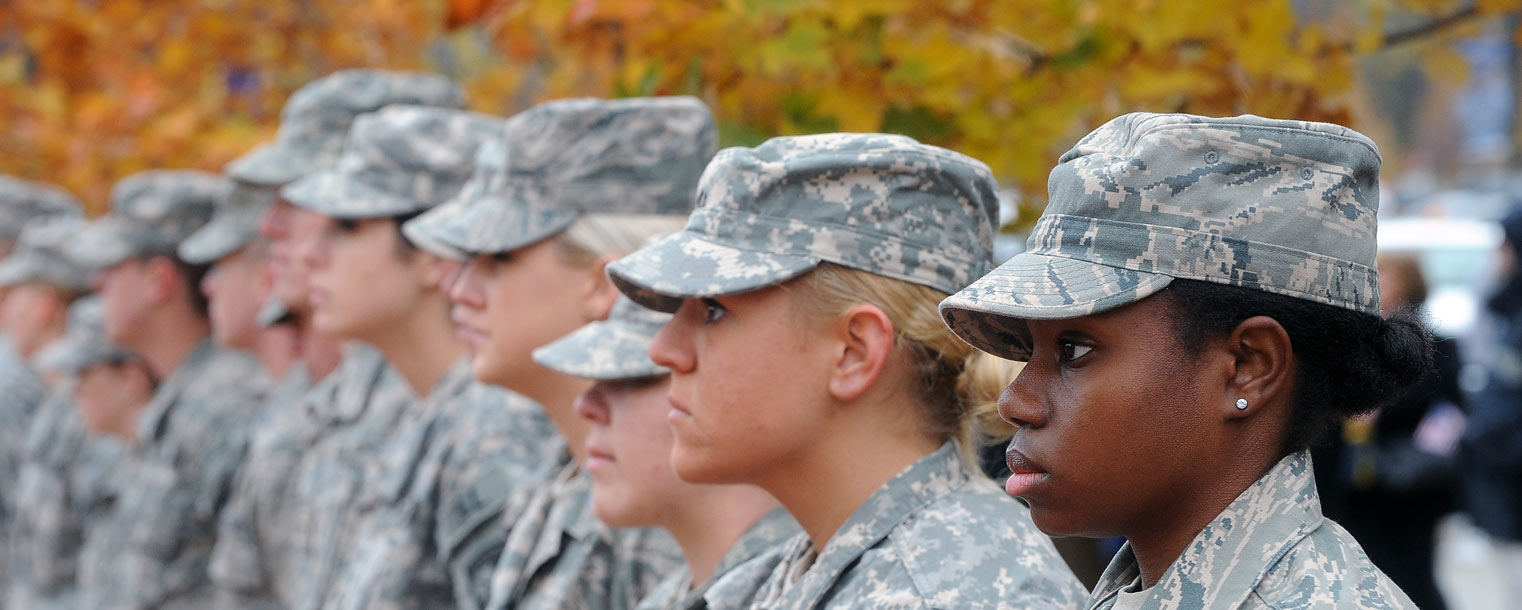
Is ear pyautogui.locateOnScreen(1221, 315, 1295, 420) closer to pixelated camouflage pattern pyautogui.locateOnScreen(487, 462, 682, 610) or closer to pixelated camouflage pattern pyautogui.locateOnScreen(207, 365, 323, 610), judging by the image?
pixelated camouflage pattern pyautogui.locateOnScreen(487, 462, 682, 610)

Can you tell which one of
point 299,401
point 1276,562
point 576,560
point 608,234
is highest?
point 1276,562

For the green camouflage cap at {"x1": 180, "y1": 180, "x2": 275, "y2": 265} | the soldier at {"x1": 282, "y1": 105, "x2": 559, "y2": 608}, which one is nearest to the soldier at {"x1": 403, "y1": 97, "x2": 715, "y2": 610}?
the soldier at {"x1": 282, "y1": 105, "x2": 559, "y2": 608}

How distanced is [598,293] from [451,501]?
77cm

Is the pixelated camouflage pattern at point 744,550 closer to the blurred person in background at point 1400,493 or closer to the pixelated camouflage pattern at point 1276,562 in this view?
the pixelated camouflage pattern at point 1276,562

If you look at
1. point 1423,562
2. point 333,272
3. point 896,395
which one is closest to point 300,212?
point 333,272

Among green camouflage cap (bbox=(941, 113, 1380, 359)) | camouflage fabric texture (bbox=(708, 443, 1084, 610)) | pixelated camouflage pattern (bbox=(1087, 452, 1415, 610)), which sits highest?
green camouflage cap (bbox=(941, 113, 1380, 359))

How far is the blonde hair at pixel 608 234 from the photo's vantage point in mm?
4418

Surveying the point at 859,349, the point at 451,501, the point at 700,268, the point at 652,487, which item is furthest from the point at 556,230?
the point at 859,349

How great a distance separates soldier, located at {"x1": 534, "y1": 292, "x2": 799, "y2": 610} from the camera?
3418 mm

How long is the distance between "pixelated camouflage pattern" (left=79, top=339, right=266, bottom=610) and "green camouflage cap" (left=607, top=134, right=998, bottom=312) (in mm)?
4688

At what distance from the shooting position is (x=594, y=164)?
4.46 metres

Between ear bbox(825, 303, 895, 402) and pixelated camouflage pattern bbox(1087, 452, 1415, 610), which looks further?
ear bbox(825, 303, 895, 402)

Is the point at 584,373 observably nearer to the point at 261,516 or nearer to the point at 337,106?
the point at 261,516

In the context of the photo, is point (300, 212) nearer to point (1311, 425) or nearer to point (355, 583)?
point (355, 583)
